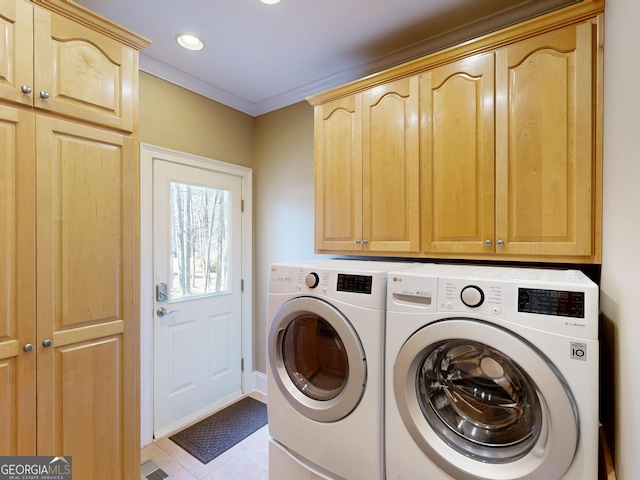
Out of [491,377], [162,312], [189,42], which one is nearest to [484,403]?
[491,377]

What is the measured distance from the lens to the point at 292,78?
236cm

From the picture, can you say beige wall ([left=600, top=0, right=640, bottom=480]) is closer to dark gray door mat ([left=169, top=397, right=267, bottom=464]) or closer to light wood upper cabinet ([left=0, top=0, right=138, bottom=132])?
light wood upper cabinet ([left=0, top=0, right=138, bottom=132])

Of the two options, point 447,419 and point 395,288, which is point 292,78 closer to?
point 395,288

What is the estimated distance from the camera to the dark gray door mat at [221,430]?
6.91 ft

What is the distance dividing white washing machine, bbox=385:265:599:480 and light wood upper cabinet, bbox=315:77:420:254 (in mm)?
625

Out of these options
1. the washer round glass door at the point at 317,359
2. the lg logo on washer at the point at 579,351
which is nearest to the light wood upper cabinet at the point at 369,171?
the washer round glass door at the point at 317,359

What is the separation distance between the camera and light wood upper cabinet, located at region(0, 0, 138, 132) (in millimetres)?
1201

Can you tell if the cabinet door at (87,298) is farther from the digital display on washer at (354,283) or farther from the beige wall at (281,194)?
the beige wall at (281,194)

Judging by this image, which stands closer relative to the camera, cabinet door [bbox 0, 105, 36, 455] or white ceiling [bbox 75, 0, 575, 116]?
cabinet door [bbox 0, 105, 36, 455]

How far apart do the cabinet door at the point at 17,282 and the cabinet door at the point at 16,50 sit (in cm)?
7

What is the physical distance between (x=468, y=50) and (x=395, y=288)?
122cm

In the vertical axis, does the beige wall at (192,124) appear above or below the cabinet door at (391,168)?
above

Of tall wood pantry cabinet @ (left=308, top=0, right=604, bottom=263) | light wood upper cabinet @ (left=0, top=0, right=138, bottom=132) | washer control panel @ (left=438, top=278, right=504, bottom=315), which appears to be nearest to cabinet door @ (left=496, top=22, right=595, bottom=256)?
tall wood pantry cabinet @ (left=308, top=0, right=604, bottom=263)

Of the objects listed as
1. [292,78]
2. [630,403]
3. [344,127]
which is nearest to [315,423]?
[630,403]
